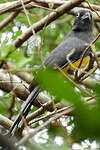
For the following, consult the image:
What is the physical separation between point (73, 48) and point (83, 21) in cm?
89


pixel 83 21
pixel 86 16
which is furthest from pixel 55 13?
pixel 83 21

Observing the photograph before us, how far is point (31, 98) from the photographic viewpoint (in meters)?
3.07

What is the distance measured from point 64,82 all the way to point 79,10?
12.1 feet

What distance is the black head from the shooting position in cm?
452

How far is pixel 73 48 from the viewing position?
3936 millimetres

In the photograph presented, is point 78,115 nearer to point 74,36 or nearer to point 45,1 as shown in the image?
point 45,1

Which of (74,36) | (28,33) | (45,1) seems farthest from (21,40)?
(74,36)

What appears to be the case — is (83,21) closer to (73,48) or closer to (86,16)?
(86,16)

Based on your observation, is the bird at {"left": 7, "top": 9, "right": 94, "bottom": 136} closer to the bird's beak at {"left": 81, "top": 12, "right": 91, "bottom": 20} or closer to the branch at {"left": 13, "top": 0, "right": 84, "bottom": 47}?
the bird's beak at {"left": 81, "top": 12, "right": 91, "bottom": 20}

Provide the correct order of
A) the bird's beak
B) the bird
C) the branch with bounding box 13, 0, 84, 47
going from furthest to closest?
the bird's beak < the branch with bounding box 13, 0, 84, 47 < the bird

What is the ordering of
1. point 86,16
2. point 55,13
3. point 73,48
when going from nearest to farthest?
point 55,13
point 73,48
point 86,16

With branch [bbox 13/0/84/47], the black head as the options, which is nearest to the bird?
the black head

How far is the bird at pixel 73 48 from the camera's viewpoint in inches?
123

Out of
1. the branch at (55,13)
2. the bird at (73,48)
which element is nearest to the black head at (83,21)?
the bird at (73,48)
